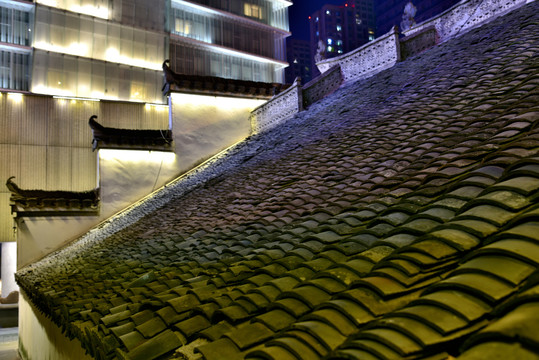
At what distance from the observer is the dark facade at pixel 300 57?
218 feet

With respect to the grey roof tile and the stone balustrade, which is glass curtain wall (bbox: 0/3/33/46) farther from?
the grey roof tile

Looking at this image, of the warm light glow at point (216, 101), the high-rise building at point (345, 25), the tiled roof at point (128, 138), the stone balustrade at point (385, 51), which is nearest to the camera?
the stone balustrade at point (385, 51)

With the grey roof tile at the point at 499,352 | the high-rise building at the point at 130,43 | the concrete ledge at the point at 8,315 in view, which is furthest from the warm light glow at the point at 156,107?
the grey roof tile at the point at 499,352

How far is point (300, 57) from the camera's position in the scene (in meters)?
69.7

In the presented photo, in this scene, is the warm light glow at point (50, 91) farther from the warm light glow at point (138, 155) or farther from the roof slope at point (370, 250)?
the roof slope at point (370, 250)

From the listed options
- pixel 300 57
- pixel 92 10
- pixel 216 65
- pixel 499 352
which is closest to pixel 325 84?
pixel 499 352

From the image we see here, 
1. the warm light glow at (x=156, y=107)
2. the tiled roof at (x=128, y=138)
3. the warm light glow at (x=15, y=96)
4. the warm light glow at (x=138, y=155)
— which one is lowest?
the warm light glow at (x=138, y=155)

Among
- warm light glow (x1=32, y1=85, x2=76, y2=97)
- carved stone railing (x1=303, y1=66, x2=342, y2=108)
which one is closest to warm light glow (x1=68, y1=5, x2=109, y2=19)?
warm light glow (x1=32, y1=85, x2=76, y2=97)

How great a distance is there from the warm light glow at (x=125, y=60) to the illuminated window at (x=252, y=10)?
7726 millimetres

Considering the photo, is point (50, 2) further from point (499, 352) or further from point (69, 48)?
point (499, 352)

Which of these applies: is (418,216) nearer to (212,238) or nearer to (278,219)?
(278,219)

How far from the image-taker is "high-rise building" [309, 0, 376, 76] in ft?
229

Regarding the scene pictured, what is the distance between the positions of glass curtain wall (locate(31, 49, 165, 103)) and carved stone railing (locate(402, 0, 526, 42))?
16.5 meters

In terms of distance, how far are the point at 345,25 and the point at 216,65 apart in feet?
174
